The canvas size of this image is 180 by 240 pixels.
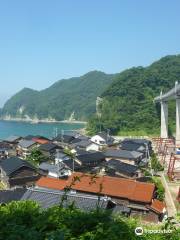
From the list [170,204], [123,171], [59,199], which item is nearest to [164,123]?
[123,171]

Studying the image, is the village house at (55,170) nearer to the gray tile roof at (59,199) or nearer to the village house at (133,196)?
the village house at (133,196)

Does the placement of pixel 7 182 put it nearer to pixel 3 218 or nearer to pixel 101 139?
pixel 3 218

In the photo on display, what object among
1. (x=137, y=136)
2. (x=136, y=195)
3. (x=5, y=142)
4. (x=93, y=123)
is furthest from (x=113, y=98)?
(x=136, y=195)

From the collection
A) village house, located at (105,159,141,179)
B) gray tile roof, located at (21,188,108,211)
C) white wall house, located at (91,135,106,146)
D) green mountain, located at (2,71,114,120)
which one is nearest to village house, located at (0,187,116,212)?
gray tile roof, located at (21,188,108,211)

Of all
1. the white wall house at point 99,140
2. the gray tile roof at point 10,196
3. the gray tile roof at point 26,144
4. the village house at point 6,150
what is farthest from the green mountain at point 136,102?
the gray tile roof at point 10,196

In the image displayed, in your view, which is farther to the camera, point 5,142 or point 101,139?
point 101,139

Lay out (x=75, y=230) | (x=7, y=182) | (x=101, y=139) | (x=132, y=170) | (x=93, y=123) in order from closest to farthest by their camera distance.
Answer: (x=75, y=230) → (x=7, y=182) → (x=132, y=170) → (x=101, y=139) → (x=93, y=123)

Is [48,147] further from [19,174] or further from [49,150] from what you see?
[19,174]
